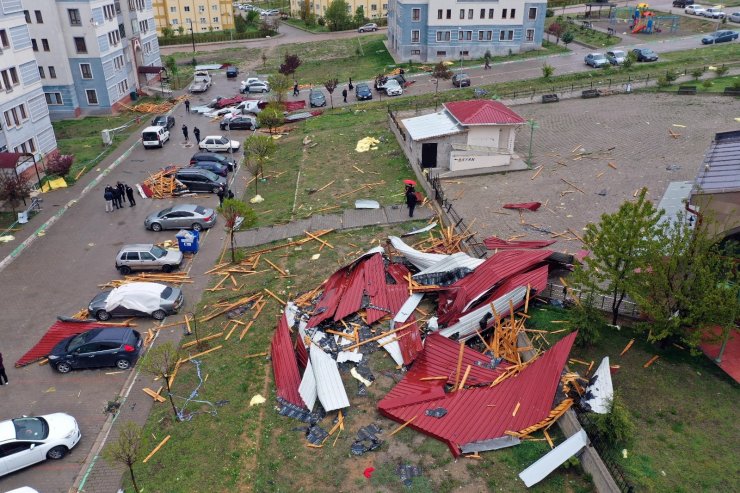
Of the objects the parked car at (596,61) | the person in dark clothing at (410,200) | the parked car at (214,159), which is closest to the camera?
the person in dark clothing at (410,200)

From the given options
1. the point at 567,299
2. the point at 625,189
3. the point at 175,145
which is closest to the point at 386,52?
the point at 175,145

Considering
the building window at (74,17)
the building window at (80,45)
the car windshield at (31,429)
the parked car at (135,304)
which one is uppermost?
the building window at (74,17)

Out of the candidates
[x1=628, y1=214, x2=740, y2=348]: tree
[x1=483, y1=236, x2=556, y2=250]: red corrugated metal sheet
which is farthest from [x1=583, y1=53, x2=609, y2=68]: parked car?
[x1=628, y1=214, x2=740, y2=348]: tree

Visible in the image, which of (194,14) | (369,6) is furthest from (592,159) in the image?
(194,14)

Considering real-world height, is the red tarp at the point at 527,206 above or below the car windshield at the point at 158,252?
above

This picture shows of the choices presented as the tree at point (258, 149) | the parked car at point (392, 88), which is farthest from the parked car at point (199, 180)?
the parked car at point (392, 88)

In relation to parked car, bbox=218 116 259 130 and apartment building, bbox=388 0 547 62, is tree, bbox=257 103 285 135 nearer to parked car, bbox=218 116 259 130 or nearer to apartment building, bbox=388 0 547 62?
parked car, bbox=218 116 259 130

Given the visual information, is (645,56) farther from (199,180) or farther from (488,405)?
(488,405)

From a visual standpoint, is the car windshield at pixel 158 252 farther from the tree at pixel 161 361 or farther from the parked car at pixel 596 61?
the parked car at pixel 596 61
